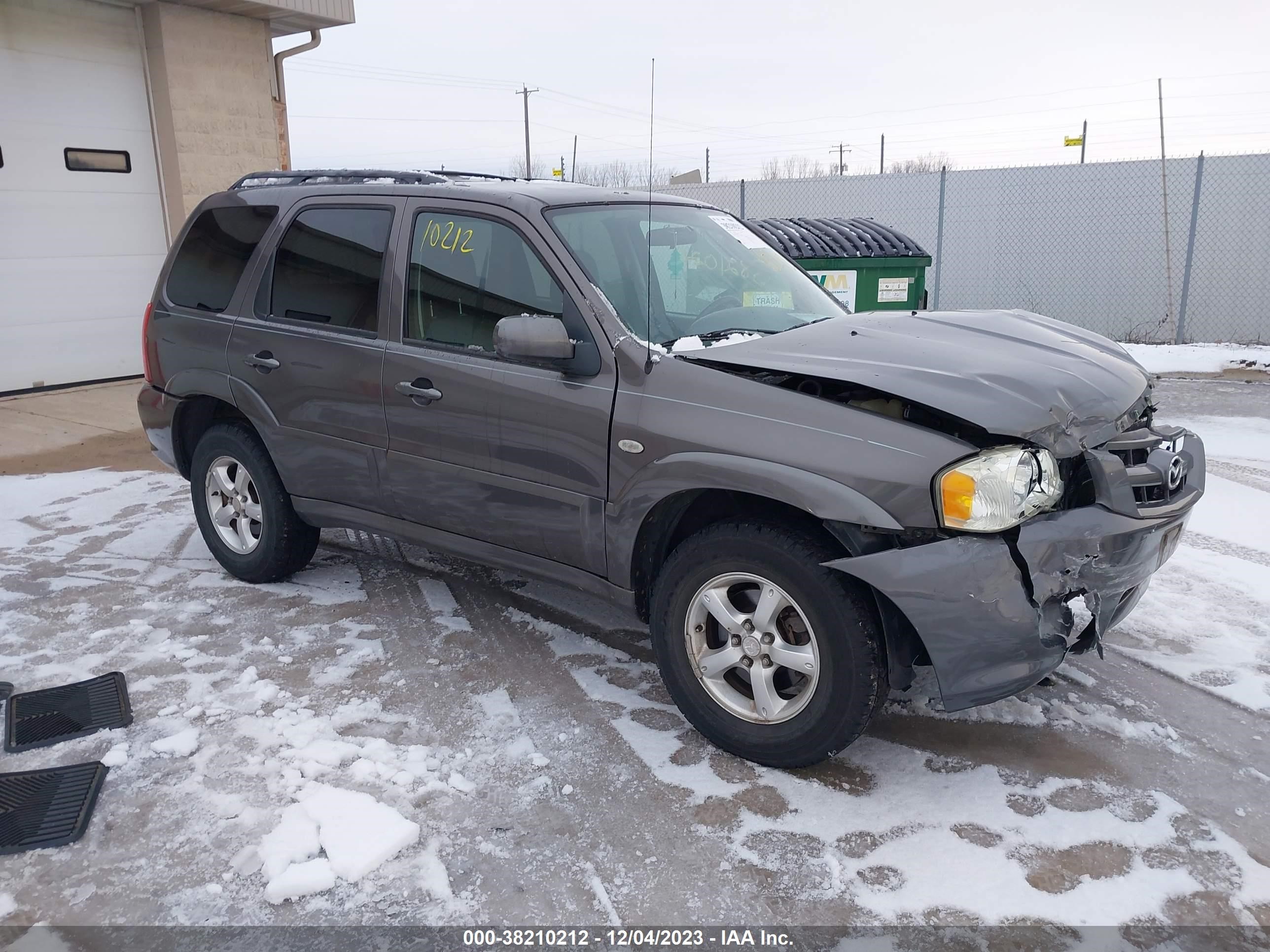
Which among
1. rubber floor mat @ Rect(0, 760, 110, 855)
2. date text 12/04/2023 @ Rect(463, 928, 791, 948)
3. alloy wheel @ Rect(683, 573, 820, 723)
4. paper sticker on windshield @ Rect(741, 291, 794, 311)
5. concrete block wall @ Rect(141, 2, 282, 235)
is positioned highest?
concrete block wall @ Rect(141, 2, 282, 235)

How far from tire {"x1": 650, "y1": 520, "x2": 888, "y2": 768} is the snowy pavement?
0.17 meters

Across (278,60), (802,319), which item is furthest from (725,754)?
(278,60)

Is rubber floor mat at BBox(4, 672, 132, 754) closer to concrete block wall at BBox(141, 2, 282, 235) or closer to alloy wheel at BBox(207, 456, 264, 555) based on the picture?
alloy wheel at BBox(207, 456, 264, 555)

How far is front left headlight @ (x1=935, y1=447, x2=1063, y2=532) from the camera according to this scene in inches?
106

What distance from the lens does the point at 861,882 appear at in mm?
2611

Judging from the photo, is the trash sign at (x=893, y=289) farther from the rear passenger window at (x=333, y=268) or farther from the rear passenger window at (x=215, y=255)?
the rear passenger window at (x=215, y=255)

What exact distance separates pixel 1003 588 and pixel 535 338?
5.59ft

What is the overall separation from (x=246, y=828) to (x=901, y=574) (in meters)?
2.09

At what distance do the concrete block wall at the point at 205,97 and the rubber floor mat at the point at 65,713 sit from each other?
8031 mm

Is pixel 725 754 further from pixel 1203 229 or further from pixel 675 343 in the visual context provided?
pixel 1203 229

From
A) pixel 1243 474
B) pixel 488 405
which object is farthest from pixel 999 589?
pixel 1243 474

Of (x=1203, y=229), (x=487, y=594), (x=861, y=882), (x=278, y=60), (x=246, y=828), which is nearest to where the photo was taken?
(x=861, y=882)

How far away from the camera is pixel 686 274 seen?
3.80m

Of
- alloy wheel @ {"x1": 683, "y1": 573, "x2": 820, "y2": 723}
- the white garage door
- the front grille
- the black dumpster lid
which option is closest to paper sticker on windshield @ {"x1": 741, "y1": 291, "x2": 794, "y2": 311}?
alloy wheel @ {"x1": 683, "y1": 573, "x2": 820, "y2": 723}
